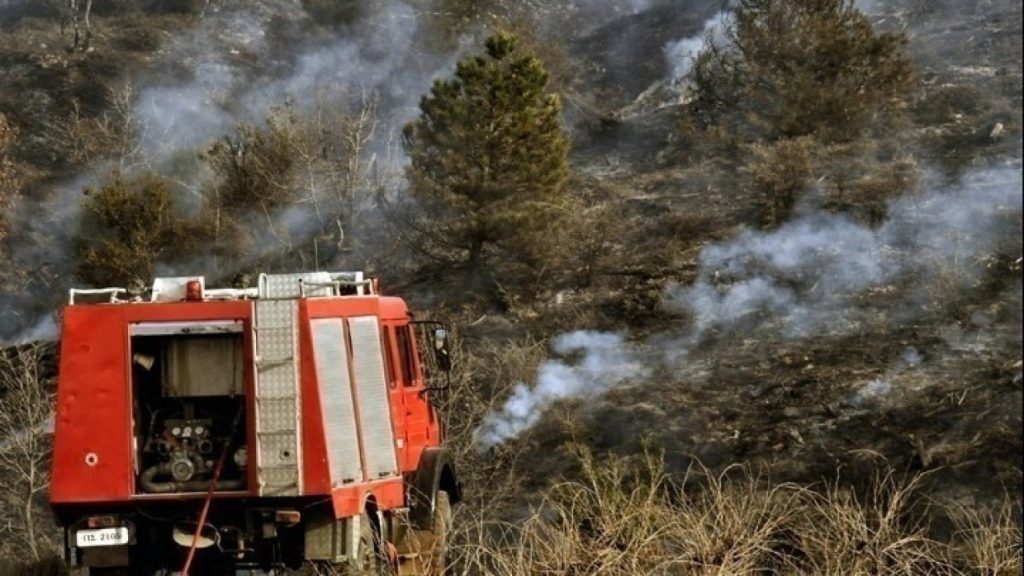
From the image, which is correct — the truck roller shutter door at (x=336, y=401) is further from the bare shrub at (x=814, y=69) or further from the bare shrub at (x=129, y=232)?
the bare shrub at (x=814, y=69)

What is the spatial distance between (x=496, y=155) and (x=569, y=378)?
5.38 metres

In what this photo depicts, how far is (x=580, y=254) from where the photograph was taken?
23.2m

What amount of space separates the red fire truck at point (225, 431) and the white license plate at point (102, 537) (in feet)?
0.03

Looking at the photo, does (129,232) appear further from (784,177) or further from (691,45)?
(691,45)

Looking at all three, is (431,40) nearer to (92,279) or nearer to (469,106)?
(469,106)

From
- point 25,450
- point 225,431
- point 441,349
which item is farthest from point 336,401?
point 25,450

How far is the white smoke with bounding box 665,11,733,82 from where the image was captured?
105ft

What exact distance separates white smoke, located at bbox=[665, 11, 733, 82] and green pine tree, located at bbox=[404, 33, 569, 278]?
36.5 feet

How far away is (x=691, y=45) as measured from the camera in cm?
3388

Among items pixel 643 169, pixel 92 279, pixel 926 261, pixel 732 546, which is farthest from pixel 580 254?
pixel 732 546

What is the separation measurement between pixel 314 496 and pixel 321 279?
5.40ft

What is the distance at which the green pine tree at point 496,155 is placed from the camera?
2109 centimetres

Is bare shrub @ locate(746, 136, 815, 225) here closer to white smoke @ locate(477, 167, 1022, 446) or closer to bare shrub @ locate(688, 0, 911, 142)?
white smoke @ locate(477, 167, 1022, 446)

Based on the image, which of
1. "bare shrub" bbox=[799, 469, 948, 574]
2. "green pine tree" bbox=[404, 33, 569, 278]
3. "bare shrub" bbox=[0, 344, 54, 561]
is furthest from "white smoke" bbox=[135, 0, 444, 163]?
"bare shrub" bbox=[799, 469, 948, 574]
